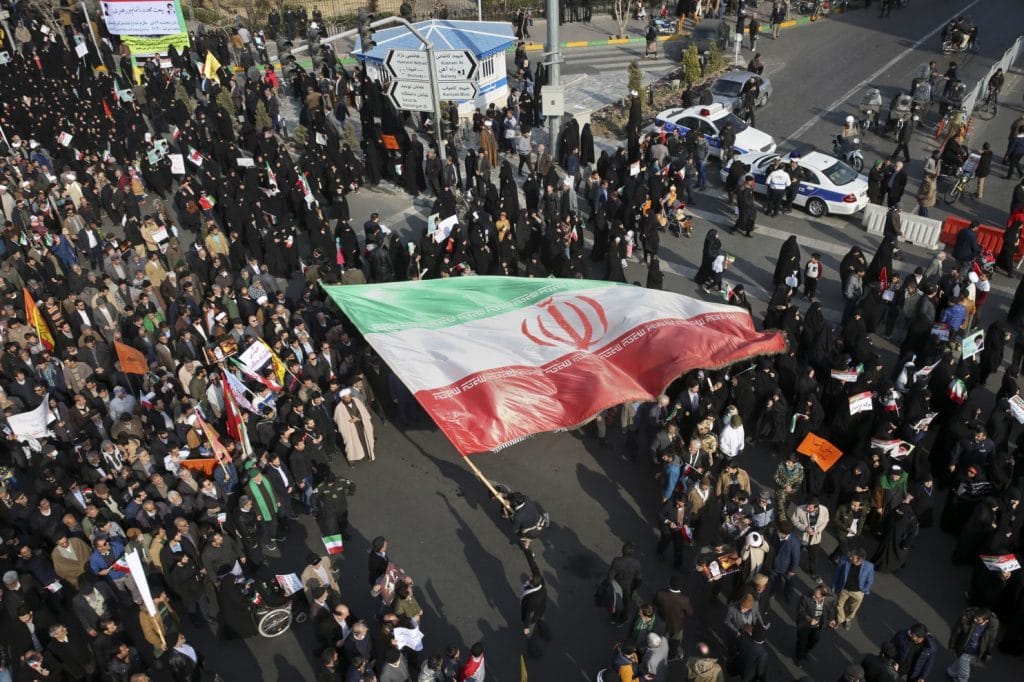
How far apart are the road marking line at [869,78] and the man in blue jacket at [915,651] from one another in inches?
714

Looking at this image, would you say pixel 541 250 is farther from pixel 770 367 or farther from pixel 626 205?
pixel 770 367

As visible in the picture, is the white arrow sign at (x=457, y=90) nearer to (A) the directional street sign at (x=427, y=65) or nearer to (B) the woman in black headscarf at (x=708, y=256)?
(A) the directional street sign at (x=427, y=65)

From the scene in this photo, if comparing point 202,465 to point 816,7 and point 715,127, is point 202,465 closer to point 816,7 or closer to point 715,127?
point 715,127

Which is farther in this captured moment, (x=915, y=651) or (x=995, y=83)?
(x=995, y=83)

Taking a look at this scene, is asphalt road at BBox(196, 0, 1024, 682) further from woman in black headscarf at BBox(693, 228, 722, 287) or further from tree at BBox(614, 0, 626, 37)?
tree at BBox(614, 0, 626, 37)

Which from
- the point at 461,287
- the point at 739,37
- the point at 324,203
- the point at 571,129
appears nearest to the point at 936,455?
the point at 461,287

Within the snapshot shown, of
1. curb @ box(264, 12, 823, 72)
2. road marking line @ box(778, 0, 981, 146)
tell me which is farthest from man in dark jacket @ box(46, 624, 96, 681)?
curb @ box(264, 12, 823, 72)

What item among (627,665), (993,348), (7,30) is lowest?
(627,665)

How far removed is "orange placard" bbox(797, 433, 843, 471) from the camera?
436 inches

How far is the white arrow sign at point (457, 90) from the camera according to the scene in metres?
18.5

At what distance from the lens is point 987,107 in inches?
976

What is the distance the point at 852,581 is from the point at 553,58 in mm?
15954

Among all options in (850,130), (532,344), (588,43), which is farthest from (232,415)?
(588,43)

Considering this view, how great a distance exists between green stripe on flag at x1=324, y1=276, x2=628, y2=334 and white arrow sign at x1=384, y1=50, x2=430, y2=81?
768 centimetres
